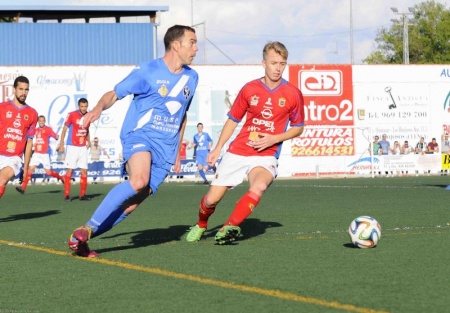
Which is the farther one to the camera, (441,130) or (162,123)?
(441,130)

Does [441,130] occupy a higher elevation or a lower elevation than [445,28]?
lower

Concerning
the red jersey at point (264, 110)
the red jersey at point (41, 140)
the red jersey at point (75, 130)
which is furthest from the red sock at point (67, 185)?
the red jersey at point (264, 110)

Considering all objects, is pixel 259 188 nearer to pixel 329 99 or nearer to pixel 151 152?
pixel 151 152

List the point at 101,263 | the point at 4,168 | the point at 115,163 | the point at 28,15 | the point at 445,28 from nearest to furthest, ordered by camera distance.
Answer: the point at 101,263, the point at 4,168, the point at 115,163, the point at 28,15, the point at 445,28

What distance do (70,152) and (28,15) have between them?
1330 inches

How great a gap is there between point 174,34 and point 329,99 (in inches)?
1253

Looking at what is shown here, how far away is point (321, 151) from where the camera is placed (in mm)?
39188

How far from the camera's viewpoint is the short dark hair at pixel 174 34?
30.4 feet

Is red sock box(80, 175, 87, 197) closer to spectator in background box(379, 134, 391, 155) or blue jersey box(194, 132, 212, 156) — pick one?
blue jersey box(194, 132, 212, 156)

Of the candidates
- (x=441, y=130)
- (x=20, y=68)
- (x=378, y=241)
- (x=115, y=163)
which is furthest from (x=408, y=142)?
(x=378, y=241)

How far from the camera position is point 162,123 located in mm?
9047

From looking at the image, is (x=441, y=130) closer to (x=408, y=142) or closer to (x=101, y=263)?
(x=408, y=142)

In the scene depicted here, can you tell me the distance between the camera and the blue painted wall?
47844 mm

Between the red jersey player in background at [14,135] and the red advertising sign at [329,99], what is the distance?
26.4 meters
